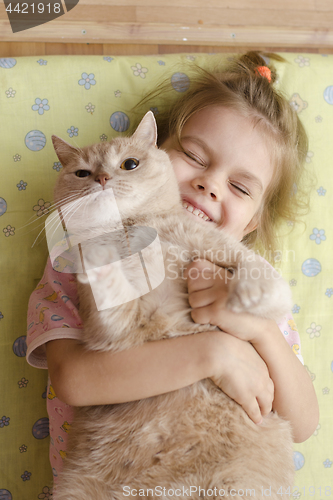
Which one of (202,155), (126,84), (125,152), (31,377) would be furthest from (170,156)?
(31,377)

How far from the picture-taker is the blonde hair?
4.13 ft

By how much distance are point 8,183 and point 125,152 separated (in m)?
0.50

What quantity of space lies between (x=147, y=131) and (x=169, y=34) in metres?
0.93

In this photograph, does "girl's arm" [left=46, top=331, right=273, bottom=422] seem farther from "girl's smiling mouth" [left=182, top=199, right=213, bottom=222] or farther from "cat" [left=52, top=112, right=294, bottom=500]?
"girl's smiling mouth" [left=182, top=199, right=213, bottom=222]

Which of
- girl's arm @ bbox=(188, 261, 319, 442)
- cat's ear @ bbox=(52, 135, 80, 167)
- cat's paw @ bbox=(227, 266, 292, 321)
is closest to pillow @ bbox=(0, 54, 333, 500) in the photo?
cat's ear @ bbox=(52, 135, 80, 167)

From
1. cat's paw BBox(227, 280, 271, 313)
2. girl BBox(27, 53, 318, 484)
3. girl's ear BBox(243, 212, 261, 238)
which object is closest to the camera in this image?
cat's paw BBox(227, 280, 271, 313)

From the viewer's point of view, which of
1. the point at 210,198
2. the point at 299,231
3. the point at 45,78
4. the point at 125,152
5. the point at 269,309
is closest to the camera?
the point at 269,309

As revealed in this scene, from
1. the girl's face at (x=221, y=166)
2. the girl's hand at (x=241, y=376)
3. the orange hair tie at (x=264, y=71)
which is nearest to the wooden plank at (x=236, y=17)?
the orange hair tie at (x=264, y=71)

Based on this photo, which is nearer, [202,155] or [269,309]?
[269,309]

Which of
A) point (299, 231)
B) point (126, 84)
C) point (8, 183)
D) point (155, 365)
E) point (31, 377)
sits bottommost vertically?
point (31, 377)

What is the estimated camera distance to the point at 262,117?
125cm

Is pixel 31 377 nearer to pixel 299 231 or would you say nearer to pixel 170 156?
pixel 170 156

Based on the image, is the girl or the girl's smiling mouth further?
the girl's smiling mouth

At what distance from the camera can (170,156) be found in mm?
1193
